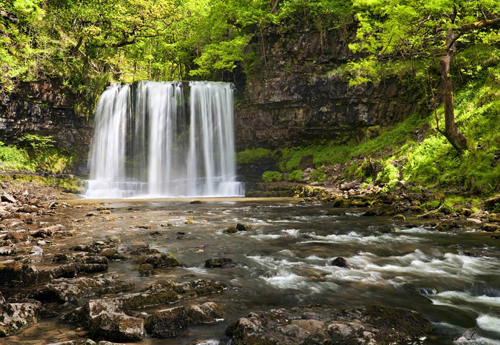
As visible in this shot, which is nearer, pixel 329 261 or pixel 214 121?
pixel 329 261

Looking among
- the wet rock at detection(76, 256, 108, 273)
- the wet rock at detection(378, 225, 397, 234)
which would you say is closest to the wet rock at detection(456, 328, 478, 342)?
the wet rock at detection(76, 256, 108, 273)

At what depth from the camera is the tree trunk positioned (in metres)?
11.6

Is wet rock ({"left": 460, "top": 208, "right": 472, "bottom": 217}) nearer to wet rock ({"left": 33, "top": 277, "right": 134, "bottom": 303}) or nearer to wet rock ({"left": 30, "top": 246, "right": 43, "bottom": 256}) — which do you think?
wet rock ({"left": 33, "top": 277, "right": 134, "bottom": 303})

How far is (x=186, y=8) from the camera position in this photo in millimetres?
36031

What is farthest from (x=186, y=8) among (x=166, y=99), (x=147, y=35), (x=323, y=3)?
(x=323, y=3)

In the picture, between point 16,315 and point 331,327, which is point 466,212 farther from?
point 16,315

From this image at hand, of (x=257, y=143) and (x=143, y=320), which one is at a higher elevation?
(x=257, y=143)

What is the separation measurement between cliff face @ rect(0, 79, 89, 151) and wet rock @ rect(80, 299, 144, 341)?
2860 cm

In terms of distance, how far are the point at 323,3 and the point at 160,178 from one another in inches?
795

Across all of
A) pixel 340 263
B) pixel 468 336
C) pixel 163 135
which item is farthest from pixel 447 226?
pixel 163 135

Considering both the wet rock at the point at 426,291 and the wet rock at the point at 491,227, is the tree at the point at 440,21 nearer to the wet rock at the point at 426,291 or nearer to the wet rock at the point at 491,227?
the wet rock at the point at 491,227

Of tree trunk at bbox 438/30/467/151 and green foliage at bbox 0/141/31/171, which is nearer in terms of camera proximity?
tree trunk at bbox 438/30/467/151

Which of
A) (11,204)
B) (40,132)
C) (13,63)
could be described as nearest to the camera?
(11,204)

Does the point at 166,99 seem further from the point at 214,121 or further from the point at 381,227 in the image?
the point at 381,227
